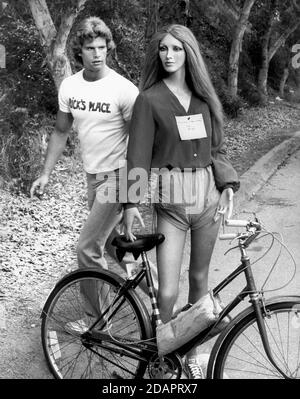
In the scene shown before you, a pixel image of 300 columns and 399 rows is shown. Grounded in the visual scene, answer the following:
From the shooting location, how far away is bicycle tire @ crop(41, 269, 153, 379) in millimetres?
Answer: 3264

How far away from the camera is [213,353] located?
116 inches

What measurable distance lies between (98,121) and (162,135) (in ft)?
1.76

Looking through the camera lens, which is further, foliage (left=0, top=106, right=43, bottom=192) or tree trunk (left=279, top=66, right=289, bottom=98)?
tree trunk (left=279, top=66, right=289, bottom=98)

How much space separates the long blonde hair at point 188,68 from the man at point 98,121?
0.87 ft

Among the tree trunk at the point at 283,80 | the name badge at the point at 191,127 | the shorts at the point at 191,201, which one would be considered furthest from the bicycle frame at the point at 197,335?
the tree trunk at the point at 283,80

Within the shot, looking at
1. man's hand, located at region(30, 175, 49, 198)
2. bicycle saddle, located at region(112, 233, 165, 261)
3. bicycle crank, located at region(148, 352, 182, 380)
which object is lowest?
bicycle crank, located at region(148, 352, 182, 380)

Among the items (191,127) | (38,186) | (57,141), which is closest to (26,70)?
(57,141)

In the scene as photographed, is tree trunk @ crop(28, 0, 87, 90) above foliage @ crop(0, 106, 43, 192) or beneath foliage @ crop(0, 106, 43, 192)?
above

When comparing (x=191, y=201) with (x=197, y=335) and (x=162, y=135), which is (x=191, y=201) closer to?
(x=162, y=135)

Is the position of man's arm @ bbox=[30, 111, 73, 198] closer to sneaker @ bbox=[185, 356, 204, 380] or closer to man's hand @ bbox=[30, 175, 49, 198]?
man's hand @ bbox=[30, 175, 49, 198]

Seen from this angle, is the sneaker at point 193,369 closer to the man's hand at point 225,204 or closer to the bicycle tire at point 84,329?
the bicycle tire at point 84,329

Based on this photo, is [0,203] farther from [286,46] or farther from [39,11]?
[286,46]

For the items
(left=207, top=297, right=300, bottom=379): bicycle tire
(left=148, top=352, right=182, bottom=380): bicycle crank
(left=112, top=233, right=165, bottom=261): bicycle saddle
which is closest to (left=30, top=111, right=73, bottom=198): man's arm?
(left=112, top=233, right=165, bottom=261): bicycle saddle

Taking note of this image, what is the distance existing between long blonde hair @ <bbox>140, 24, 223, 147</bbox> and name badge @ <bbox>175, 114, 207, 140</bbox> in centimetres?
13
